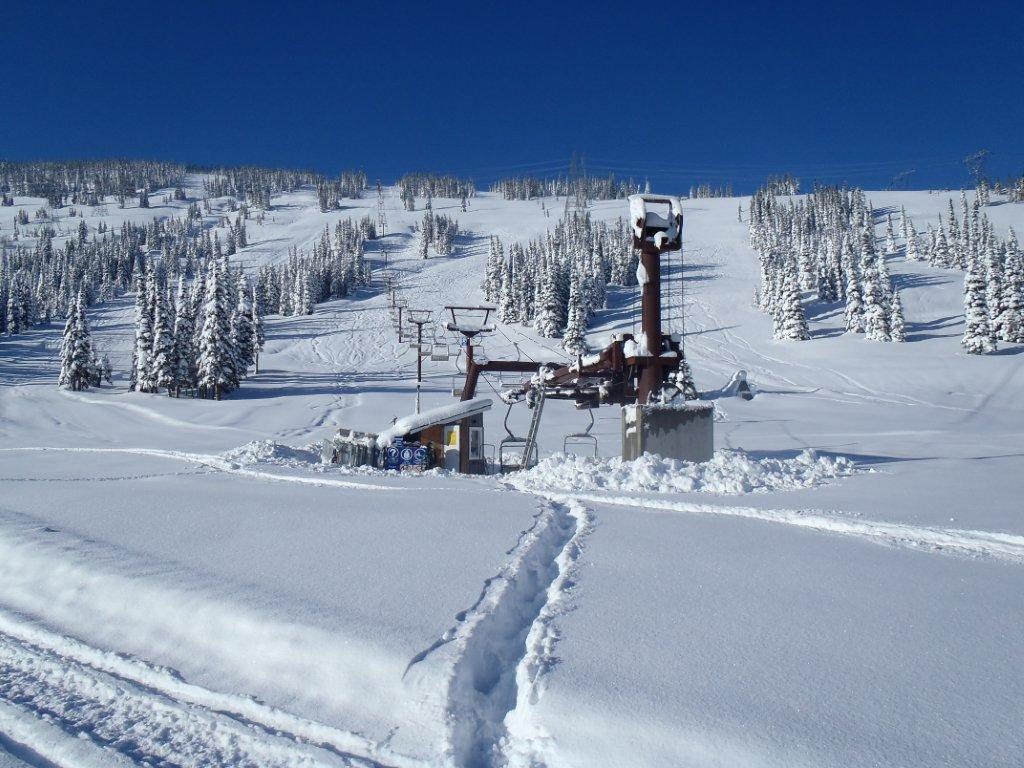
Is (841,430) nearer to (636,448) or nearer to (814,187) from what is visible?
(636,448)

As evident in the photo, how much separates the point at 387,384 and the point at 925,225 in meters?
138

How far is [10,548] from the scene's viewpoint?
24.7 feet

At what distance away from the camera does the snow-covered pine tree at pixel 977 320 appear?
60594 millimetres

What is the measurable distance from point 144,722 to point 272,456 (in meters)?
16.8

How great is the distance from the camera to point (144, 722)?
14.1 ft

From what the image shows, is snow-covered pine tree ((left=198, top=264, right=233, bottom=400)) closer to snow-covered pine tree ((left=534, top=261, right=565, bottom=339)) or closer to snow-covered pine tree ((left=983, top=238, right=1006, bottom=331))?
snow-covered pine tree ((left=534, top=261, right=565, bottom=339))

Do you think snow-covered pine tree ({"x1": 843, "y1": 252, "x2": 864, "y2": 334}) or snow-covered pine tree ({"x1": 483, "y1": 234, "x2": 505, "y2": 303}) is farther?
snow-covered pine tree ({"x1": 483, "y1": 234, "x2": 505, "y2": 303})

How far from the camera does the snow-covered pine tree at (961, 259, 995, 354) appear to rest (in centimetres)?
6059

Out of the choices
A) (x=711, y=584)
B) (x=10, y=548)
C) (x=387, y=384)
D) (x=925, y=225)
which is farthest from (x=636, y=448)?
(x=925, y=225)

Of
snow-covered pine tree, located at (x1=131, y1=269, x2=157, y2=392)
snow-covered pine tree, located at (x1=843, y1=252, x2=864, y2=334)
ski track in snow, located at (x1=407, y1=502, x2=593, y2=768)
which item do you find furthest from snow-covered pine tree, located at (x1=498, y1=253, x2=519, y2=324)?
ski track in snow, located at (x1=407, y1=502, x2=593, y2=768)

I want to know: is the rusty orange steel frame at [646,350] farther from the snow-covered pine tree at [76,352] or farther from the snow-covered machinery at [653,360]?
the snow-covered pine tree at [76,352]

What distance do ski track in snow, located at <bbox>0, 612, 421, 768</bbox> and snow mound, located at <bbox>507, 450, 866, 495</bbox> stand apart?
8677 millimetres

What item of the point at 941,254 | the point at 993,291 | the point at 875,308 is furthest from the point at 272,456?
the point at 941,254

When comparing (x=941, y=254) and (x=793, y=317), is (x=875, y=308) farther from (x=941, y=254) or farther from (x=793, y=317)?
(x=941, y=254)
